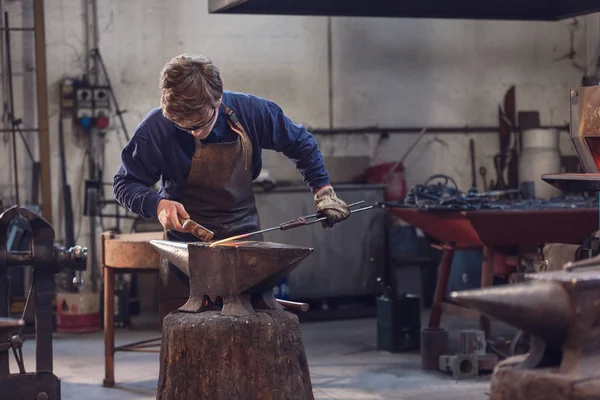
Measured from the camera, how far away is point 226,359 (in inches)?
106

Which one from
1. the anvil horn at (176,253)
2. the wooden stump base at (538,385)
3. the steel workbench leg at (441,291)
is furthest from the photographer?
the steel workbench leg at (441,291)

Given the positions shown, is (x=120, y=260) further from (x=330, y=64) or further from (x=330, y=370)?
(x=330, y=64)

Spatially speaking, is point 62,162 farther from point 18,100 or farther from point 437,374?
point 437,374

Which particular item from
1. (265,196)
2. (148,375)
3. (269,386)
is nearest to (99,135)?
(265,196)

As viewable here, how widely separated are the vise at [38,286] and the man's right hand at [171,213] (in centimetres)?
72

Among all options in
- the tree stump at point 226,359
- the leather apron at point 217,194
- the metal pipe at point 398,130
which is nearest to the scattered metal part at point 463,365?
the leather apron at point 217,194

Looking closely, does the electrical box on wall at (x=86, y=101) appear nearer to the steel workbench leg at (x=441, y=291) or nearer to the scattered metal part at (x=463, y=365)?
the steel workbench leg at (x=441, y=291)

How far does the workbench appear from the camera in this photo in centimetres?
478

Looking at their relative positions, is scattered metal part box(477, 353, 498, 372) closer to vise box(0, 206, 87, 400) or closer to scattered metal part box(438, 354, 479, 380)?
scattered metal part box(438, 354, 479, 380)

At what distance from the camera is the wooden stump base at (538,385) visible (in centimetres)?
158

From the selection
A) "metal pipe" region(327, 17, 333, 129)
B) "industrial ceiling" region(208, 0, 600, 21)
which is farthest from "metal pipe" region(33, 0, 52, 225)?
"metal pipe" region(327, 17, 333, 129)

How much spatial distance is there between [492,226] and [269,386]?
239cm

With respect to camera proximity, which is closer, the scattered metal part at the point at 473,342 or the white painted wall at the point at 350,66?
the scattered metal part at the point at 473,342

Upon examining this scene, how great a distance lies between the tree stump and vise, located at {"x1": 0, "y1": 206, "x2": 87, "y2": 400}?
1.02 m
